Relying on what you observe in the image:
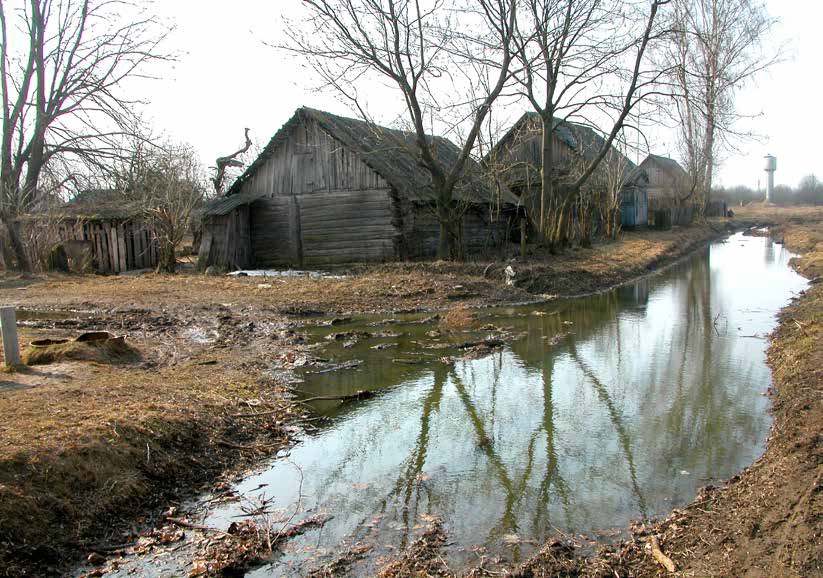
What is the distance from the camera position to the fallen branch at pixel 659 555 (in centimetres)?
445

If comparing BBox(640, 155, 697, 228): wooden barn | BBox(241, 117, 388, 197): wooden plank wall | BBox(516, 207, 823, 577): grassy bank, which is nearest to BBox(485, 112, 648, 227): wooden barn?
BBox(640, 155, 697, 228): wooden barn

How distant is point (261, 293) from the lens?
16.4 metres

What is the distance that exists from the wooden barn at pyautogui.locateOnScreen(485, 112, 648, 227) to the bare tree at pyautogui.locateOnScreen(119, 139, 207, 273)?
10958 mm

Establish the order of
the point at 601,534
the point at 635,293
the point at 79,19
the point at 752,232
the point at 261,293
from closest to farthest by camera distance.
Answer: the point at 601,534 → the point at 261,293 → the point at 635,293 → the point at 79,19 → the point at 752,232

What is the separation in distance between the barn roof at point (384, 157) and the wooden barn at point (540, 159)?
1.23m

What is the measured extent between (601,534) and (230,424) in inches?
157

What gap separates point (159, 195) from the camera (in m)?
25.4

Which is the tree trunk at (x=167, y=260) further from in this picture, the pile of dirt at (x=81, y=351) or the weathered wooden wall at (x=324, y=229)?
the pile of dirt at (x=81, y=351)

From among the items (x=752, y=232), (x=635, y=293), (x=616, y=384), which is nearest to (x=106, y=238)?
(x=635, y=293)

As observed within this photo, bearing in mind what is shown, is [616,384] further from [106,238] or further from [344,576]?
[106,238]

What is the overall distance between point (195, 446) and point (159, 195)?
68.3 ft

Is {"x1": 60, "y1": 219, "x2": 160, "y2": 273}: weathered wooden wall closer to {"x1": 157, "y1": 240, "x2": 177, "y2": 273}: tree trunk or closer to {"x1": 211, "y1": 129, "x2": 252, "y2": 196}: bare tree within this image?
{"x1": 157, "y1": 240, "x2": 177, "y2": 273}: tree trunk

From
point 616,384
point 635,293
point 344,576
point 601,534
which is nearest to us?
point 344,576

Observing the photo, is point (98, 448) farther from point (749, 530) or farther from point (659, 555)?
point (749, 530)
